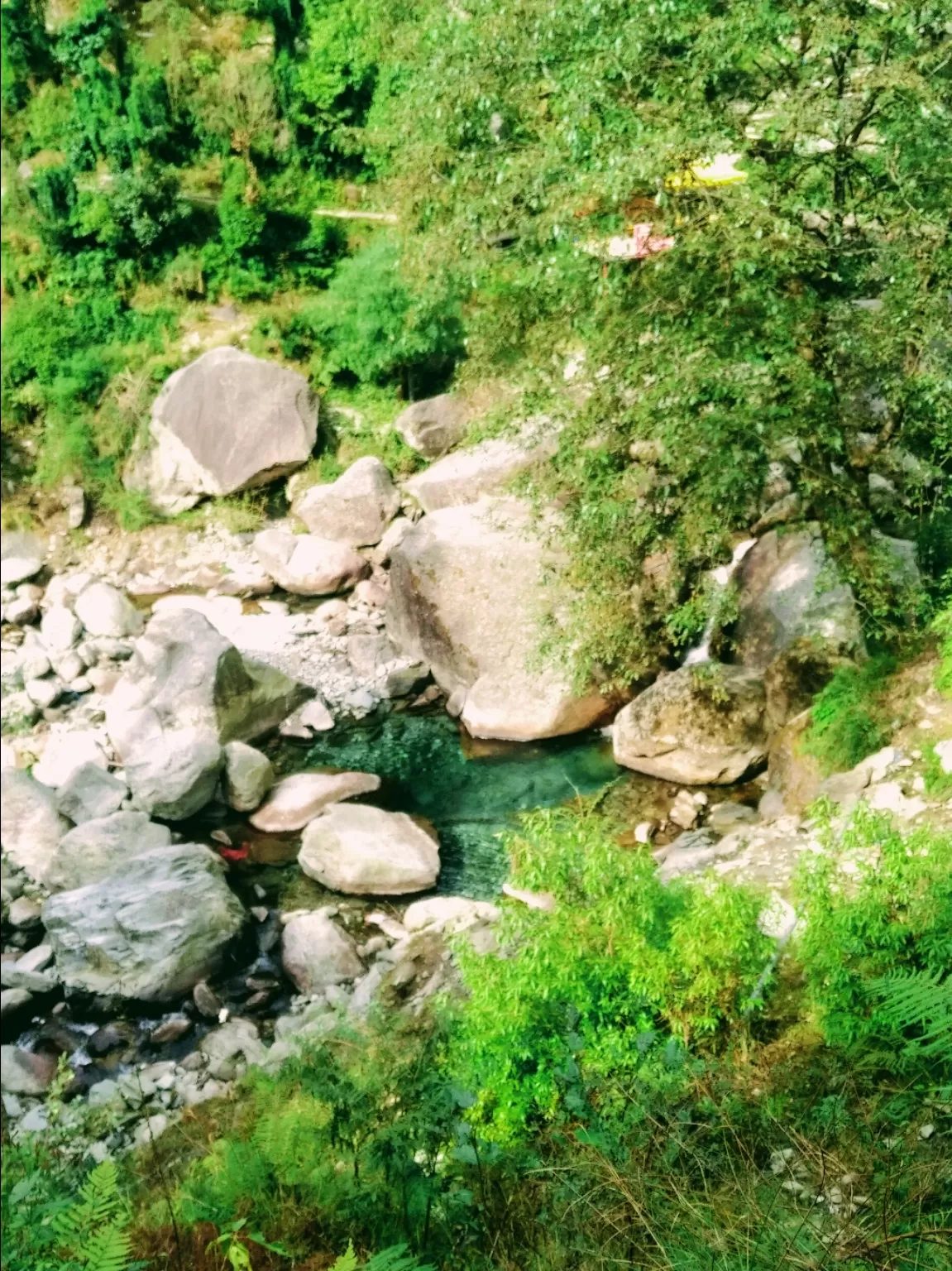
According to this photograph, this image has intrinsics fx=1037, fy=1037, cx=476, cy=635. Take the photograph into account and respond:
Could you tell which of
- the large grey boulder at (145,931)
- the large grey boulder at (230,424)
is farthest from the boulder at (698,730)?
the large grey boulder at (230,424)

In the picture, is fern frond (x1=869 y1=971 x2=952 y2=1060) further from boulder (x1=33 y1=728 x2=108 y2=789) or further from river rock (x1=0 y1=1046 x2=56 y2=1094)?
boulder (x1=33 y1=728 x2=108 y2=789)

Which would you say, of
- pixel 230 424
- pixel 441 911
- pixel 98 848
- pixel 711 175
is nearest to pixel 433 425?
pixel 230 424

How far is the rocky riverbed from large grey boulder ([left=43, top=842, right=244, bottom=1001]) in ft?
0.07

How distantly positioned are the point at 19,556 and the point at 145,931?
8.87m

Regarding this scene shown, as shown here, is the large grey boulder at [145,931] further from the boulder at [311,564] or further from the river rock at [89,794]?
the boulder at [311,564]

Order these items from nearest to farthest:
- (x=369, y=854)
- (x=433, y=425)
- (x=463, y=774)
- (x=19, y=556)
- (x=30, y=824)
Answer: (x=369, y=854)
(x=30, y=824)
(x=463, y=774)
(x=433, y=425)
(x=19, y=556)

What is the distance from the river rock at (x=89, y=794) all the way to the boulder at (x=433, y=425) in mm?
5333

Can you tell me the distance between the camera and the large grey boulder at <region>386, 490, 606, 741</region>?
10.4 metres

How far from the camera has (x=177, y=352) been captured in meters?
14.9

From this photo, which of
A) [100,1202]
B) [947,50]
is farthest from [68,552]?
[100,1202]

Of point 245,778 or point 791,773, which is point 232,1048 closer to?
point 245,778

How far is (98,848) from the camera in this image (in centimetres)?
939

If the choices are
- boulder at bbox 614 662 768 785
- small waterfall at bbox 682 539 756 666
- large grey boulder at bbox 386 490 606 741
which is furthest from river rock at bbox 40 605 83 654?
small waterfall at bbox 682 539 756 666

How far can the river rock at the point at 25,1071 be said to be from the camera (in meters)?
7.36
